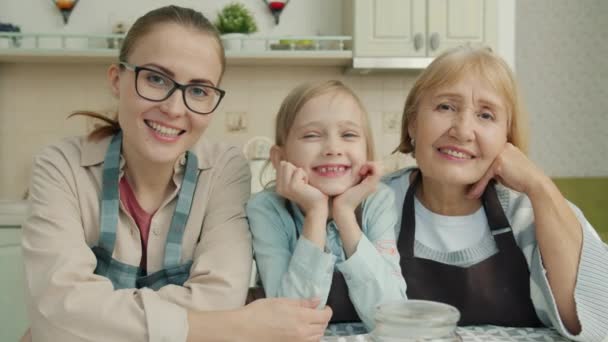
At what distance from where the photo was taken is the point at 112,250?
103 centimetres

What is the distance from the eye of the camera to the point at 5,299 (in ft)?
6.49

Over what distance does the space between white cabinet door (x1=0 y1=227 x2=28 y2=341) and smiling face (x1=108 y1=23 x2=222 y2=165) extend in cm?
121

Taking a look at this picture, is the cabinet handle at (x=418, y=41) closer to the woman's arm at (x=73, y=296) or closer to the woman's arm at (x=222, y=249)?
the woman's arm at (x=222, y=249)

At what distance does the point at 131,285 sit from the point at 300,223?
33cm

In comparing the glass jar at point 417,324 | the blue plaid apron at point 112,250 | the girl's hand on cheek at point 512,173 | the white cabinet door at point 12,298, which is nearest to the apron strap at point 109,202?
the blue plaid apron at point 112,250

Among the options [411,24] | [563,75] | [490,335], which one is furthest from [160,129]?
[563,75]

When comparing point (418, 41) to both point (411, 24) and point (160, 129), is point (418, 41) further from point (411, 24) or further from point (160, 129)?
point (160, 129)

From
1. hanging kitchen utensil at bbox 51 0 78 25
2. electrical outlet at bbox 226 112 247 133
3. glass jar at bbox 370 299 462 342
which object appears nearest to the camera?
glass jar at bbox 370 299 462 342

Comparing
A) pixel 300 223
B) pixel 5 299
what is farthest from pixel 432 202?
pixel 5 299

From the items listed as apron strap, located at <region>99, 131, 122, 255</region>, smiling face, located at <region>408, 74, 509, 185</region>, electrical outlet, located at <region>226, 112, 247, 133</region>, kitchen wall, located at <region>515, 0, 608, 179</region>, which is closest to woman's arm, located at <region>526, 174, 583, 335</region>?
smiling face, located at <region>408, 74, 509, 185</region>

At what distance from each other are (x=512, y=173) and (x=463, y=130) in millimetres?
119

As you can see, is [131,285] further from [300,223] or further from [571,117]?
[571,117]

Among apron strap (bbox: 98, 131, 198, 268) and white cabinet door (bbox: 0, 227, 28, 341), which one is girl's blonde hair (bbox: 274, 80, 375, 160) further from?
white cabinet door (bbox: 0, 227, 28, 341)

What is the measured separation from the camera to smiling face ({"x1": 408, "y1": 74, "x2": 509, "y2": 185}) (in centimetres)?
107
